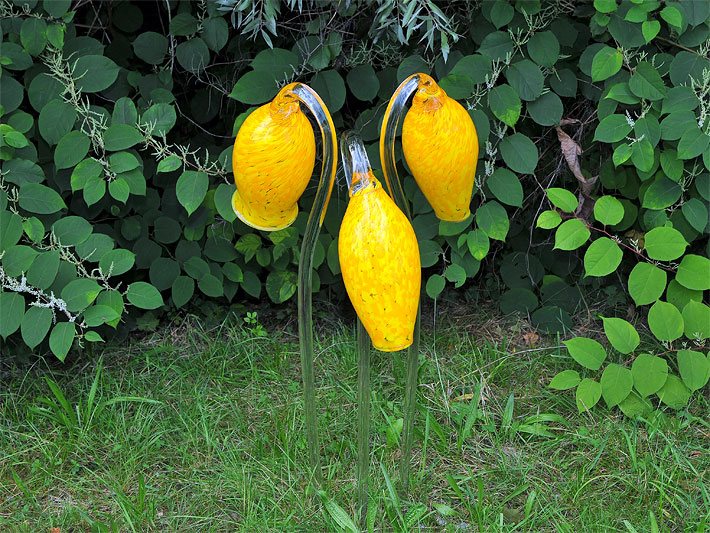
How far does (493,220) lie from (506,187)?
10cm

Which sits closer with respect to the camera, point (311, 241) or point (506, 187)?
point (311, 241)

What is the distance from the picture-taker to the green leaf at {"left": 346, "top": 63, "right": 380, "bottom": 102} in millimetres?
2209

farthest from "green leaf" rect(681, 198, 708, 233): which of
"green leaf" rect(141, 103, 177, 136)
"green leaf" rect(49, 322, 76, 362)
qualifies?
"green leaf" rect(49, 322, 76, 362)

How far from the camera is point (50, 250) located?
214cm

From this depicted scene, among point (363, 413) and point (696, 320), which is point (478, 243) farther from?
point (363, 413)

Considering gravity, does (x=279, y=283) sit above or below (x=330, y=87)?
below

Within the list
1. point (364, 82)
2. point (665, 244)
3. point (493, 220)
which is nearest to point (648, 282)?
point (665, 244)

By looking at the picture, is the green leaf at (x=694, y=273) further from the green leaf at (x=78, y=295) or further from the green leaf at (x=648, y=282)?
the green leaf at (x=78, y=295)

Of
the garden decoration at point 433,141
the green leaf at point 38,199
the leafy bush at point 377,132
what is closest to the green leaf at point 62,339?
the leafy bush at point 377,132

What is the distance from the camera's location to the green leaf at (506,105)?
2068mm

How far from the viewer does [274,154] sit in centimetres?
147

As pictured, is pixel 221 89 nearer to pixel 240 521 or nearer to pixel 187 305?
pixel 187 305

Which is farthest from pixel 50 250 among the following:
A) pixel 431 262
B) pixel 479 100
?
pixel 479 100

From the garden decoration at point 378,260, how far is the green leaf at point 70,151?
36.3 inches
